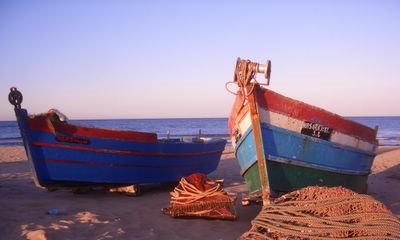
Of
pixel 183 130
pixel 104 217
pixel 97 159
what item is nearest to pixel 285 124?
pixel 104 217

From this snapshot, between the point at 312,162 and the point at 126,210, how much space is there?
3296 millimetres

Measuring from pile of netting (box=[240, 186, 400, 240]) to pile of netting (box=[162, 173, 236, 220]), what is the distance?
2.88m

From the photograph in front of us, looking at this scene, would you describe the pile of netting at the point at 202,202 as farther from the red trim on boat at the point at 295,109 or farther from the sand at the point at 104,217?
the red trim on boat at the point at 295,109

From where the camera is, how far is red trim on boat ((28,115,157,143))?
704 centimetres

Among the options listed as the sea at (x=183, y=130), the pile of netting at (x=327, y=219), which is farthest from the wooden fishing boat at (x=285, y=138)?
the sea at (x=183, y=130)

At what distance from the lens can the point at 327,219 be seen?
2.82m

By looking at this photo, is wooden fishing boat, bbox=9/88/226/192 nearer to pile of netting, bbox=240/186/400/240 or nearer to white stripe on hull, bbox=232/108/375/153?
white stripe on hull, bbox=232/108/375/153

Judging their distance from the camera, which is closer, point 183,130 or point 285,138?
point 285,138

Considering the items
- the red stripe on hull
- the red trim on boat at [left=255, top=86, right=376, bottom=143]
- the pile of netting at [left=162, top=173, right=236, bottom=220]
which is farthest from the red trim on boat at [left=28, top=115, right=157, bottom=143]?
the red trim on boat at [left=255, top=86, right=376, bottom=143]

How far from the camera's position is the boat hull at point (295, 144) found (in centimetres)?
598

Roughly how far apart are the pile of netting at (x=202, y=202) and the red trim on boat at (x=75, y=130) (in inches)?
83.4

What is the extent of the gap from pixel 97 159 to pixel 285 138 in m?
3.75

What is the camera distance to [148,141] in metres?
8.21

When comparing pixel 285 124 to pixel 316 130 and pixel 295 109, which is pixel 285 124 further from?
pixel 316 130
